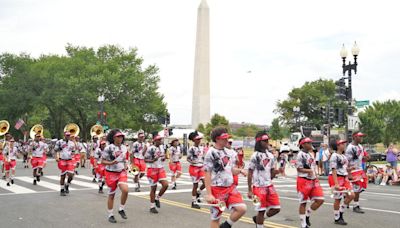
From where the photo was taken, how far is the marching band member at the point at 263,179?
25.7ft

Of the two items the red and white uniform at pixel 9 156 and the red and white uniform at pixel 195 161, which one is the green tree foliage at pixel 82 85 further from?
the red and white uniform at pixel 195 161

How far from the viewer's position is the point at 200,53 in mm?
59031

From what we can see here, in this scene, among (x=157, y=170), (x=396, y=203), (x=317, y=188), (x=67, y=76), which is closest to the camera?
(x=317, y=188)

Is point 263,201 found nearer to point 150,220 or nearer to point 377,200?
point 150,220

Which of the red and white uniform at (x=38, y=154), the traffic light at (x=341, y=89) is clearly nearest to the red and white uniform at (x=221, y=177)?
the red and white uniform at (x=38, y=154)

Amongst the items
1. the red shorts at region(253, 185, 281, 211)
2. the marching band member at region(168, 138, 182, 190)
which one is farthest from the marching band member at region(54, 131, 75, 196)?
the red shorts at region(253, 185, 281, 211)

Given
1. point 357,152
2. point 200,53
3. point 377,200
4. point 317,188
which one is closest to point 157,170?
point 317,188

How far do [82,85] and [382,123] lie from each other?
46.1 metres

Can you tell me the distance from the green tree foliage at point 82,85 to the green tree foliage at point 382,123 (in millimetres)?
33780

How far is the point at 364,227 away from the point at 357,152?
92.2 inches

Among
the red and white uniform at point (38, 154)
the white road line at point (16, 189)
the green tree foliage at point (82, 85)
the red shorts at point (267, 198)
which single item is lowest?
the white road line at point (16, 189)

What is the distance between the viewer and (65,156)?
14734 mm

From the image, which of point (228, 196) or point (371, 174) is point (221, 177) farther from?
point (371, 174)

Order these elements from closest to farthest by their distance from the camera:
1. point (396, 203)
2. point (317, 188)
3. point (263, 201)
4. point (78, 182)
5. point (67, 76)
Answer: point (263, 201) → point (317, 188) → point (396, 203) → point (78, 182) → point (67, 76)
